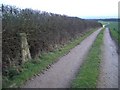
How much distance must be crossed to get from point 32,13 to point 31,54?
2.87 metres

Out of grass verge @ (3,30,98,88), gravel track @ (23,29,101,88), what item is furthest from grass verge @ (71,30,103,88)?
grass verge @ (3,30,98,88)

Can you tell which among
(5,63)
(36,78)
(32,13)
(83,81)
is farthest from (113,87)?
(32,13)

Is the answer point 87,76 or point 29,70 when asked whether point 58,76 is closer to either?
point 87,76

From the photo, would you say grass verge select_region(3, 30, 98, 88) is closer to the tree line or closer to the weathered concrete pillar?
the weathered concrete pillar

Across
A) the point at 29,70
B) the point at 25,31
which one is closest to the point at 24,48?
the point at 25,31

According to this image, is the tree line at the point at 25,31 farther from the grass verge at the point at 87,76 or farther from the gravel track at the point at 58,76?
the grass verge at the point at 87,76

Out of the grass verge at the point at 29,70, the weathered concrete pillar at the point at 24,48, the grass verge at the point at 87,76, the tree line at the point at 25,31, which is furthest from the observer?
the weathered concrete pillar at the point at 24,48

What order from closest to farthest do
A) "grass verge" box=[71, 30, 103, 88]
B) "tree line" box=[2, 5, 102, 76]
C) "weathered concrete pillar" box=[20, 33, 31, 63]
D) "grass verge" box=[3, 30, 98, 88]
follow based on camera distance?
"grass verge" box=[71, 30, 103, 88] < "grass verge" box=[3, 30, 98, 88] < "tree line" box=[2, 5, 102, 76] < "weathered concrete pillar" box=[20, 33, 31, 63]

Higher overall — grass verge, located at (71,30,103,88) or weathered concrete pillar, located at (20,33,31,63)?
weathered concrete pillar, located at (20,33,31,63)

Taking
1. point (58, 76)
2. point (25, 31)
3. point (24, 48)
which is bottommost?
point (58, 76)

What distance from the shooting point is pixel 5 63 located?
38.3 feet

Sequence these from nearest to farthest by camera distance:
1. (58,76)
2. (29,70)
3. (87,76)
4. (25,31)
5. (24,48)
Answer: (87,76) < (58,76) < (29,70) < (24,48) < (25,31)

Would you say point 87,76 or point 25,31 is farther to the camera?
point 25,31

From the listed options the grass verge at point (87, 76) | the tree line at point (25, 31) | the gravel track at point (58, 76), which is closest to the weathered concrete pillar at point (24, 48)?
the tree line at point (25, 31)
